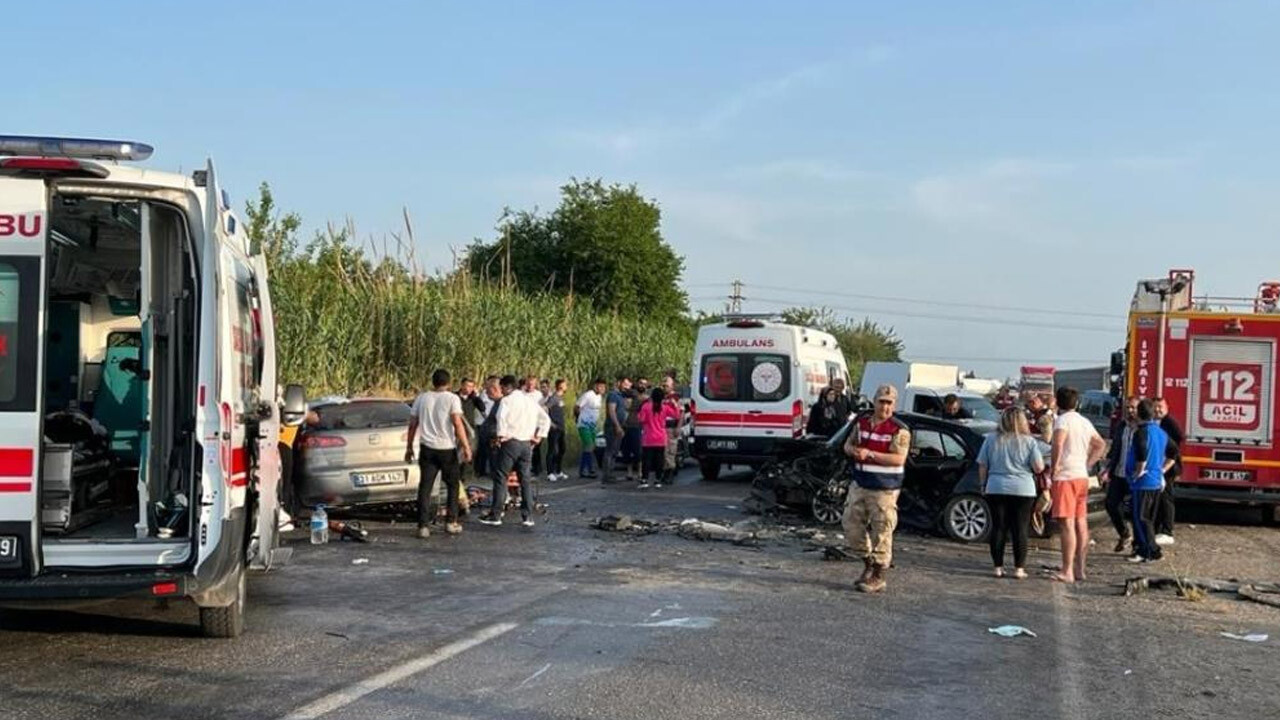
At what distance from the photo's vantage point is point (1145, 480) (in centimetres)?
1320

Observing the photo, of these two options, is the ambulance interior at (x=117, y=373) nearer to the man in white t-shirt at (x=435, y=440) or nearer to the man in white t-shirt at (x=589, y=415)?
the man in white t-shirt at (x=435, y=440)

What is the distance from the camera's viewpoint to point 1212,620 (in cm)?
999

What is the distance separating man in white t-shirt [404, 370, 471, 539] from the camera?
546 inches

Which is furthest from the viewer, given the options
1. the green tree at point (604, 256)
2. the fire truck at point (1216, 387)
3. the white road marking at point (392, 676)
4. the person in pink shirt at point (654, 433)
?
the green tree at point (604, 256)

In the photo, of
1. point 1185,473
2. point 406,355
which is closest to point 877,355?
point 406,355

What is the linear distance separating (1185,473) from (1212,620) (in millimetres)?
7696

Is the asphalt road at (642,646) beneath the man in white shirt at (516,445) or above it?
beneath

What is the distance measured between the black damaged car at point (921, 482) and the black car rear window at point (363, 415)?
14.6 ft

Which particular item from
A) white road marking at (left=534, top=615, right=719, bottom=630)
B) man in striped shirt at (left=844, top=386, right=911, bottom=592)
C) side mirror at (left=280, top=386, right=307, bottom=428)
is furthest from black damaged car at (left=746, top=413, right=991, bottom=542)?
side mirror at (left=280, top=386, right=307, bottom=428)

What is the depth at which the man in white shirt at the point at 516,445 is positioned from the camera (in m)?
14.7

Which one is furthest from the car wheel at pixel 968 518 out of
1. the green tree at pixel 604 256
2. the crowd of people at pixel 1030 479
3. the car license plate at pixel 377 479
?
the green tree at pixel 604 256

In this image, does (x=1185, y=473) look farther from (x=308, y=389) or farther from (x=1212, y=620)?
(x=308, y=389)

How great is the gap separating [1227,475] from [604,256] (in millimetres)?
A: 37090

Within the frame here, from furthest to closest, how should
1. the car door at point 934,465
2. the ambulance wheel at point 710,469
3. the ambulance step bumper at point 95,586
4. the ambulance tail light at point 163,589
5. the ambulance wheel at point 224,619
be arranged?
the ambulance wheel at point 710,469 < the car door at point 934,465 < the ambulance wheel at point 224,619 < the ambulance tail light at point 163,589 < the ambulance step bumper at point 95,586
